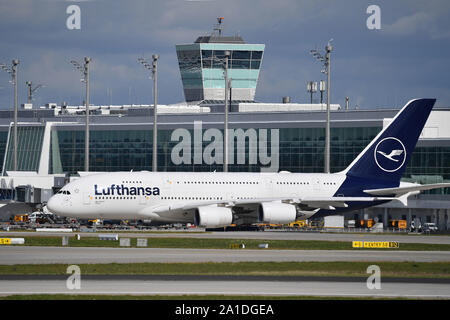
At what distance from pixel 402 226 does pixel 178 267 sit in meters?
63.8

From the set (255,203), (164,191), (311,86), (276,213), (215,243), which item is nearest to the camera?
(215,243)

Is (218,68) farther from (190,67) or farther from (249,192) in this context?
(249,192)

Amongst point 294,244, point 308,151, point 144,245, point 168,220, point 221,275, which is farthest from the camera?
point 308,151

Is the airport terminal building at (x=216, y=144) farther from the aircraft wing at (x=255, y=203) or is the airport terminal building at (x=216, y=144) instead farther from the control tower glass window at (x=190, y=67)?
the aircraft wing at (x=255, y=203)

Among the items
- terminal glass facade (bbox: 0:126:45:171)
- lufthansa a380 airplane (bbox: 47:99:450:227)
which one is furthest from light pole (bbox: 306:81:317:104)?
lufthansa a380 airplane (bbox: 47:99:450:227)

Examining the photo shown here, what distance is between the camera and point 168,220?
87.4m

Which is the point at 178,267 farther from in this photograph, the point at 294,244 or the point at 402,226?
the point at 402,226

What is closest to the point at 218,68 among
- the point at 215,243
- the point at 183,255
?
the point at 215,243

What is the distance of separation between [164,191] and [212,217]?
572cm

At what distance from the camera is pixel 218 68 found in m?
187

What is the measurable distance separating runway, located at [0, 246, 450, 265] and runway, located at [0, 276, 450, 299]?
10314 millimetres
